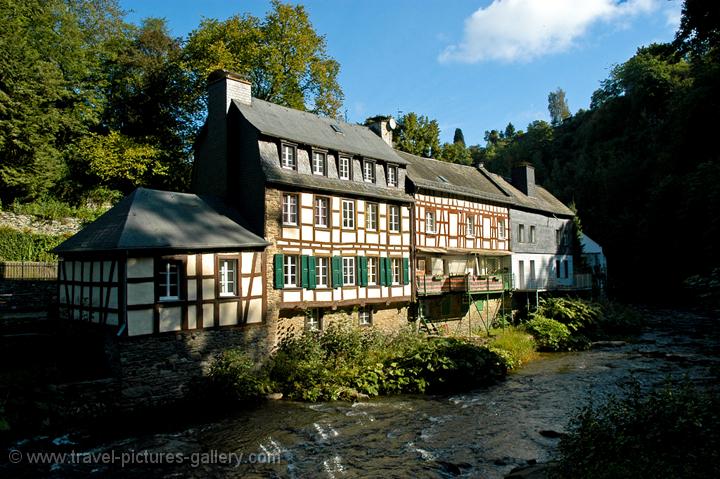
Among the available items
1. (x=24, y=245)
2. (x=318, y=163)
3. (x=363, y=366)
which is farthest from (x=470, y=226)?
(x=24, y=245)

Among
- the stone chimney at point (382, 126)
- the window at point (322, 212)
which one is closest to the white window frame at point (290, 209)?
the window at point (322, 212)

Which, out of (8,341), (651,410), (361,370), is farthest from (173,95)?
(651,410)

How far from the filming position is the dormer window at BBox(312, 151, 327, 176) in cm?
2011

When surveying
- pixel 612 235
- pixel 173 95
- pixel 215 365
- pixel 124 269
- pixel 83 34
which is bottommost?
pixel 215 365

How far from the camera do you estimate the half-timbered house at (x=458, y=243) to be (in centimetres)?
2417

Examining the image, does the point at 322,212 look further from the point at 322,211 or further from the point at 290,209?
the point at 290,209

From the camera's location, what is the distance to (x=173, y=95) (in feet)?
109

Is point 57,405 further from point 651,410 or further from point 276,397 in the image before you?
point 651,410

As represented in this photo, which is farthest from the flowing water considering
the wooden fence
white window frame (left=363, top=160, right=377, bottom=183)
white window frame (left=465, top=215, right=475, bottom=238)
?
the wooden fence

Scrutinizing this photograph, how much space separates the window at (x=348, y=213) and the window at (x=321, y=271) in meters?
1.75

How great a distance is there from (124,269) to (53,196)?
61.5 ft

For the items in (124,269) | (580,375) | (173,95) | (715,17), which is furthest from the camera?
(173,95)

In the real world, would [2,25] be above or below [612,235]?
above

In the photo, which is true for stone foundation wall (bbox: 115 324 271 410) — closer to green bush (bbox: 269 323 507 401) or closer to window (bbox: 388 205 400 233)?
green bush (bbox: 269 323 507 401)
